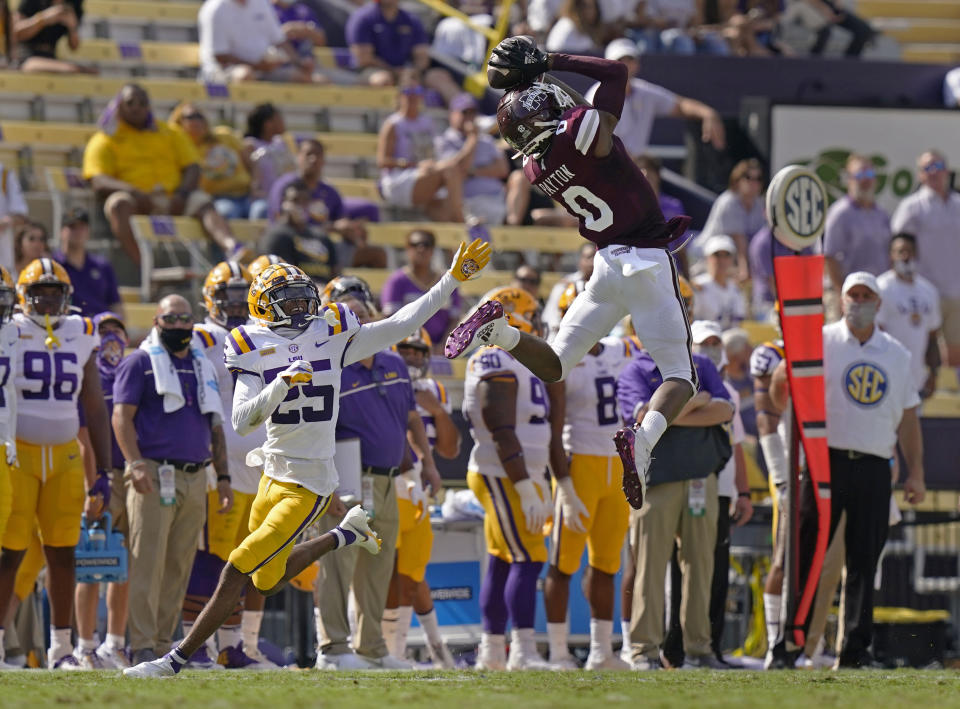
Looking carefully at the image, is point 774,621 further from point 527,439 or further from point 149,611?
point 149,611

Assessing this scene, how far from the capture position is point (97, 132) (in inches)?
484

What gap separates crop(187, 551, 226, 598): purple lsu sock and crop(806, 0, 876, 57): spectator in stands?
31.0ft

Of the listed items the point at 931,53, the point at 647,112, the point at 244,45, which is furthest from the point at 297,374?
the point at 931,53

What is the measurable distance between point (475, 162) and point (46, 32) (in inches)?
137

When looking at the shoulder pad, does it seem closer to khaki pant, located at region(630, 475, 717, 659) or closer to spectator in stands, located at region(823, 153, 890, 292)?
khaki pant, located at region(630, 475, 717, 659)

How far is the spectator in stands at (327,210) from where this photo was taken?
11836mm

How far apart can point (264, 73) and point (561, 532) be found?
673 centimetres

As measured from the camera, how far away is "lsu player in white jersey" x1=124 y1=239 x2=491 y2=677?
687cm

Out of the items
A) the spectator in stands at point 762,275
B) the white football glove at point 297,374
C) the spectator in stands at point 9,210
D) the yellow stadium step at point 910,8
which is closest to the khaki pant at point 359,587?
the white football glove at point 297,374

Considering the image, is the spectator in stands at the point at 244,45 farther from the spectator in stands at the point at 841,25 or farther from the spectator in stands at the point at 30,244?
the spectator in stands at the point at 841,25

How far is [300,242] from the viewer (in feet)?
36.8

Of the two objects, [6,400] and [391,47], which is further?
[391,47]

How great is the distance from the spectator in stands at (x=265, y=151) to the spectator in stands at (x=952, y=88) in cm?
591

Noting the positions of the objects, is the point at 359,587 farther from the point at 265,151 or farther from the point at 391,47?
the point at 391,47
